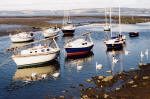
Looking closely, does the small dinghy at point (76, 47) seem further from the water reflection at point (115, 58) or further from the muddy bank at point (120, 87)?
the muddy bank at point (120, 87)

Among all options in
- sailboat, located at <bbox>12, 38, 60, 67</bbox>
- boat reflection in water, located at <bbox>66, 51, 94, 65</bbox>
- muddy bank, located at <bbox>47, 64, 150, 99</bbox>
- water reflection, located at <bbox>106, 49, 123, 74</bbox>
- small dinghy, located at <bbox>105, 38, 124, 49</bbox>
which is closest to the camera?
muddy bank, located at <bbox>47, 64, 150, 99</bbox>

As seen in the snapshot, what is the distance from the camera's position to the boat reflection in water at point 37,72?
3762 cm

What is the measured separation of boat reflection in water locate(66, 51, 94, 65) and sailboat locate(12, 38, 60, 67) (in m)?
4.76

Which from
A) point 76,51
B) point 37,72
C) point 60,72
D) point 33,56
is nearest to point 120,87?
point 60,72

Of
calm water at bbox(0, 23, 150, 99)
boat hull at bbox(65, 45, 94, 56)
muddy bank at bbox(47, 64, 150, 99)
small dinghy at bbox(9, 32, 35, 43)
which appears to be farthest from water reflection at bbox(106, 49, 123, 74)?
small dinghy at bbox(9, 32, 35, 43)

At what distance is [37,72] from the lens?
41.1m

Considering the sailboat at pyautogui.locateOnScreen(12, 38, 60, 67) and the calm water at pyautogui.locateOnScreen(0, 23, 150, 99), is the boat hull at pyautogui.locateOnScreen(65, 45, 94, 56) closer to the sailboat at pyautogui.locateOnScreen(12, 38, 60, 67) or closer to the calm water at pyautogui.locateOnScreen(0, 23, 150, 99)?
the calm water at pyautogui.locateOnScreen(0, 23, 150, 99)

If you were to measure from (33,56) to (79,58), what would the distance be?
35.6 ft

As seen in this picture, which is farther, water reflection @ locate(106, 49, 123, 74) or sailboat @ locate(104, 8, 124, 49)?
sailboat @ locate(104, 8, 124, 49)

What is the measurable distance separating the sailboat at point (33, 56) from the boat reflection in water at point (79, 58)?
15.6ft

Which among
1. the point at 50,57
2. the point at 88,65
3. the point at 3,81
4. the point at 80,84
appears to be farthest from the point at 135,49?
the point at 3,81

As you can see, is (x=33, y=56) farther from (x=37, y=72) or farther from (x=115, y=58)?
(x=115, y=58)

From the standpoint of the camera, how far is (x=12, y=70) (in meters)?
42.5

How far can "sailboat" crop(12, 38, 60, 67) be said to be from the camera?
42969 millimetres
